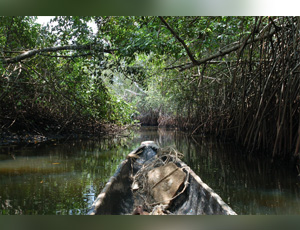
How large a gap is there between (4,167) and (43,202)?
168cm

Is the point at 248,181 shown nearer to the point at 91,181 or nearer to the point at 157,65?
the point at 91,181

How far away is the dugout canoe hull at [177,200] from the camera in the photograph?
1.83 m

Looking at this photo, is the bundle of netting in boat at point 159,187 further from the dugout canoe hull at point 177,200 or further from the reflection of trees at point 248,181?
the reflection of trees at point 248,181

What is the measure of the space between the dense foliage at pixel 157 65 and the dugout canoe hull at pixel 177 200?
4.99ft

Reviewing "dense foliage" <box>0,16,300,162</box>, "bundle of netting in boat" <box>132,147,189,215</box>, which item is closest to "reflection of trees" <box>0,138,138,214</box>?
"bundle of netting in boat" <box>132,147,189,215</box>

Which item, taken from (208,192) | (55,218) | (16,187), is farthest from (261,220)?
(16,187)

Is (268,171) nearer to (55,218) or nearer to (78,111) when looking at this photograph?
(55,218)

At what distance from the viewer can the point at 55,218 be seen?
6.77ft

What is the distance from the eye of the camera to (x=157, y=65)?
629cm

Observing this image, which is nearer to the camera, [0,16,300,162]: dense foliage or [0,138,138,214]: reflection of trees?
[0,138,138,214]: reflection of trees

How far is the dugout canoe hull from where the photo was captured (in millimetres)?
1829

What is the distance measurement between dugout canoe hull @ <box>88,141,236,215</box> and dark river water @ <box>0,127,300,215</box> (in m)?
0.29

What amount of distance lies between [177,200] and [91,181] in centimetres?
123

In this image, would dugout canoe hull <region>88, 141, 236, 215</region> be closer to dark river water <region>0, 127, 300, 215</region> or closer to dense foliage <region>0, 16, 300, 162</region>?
dark river water <region>0, 127, 300, 215</region>
